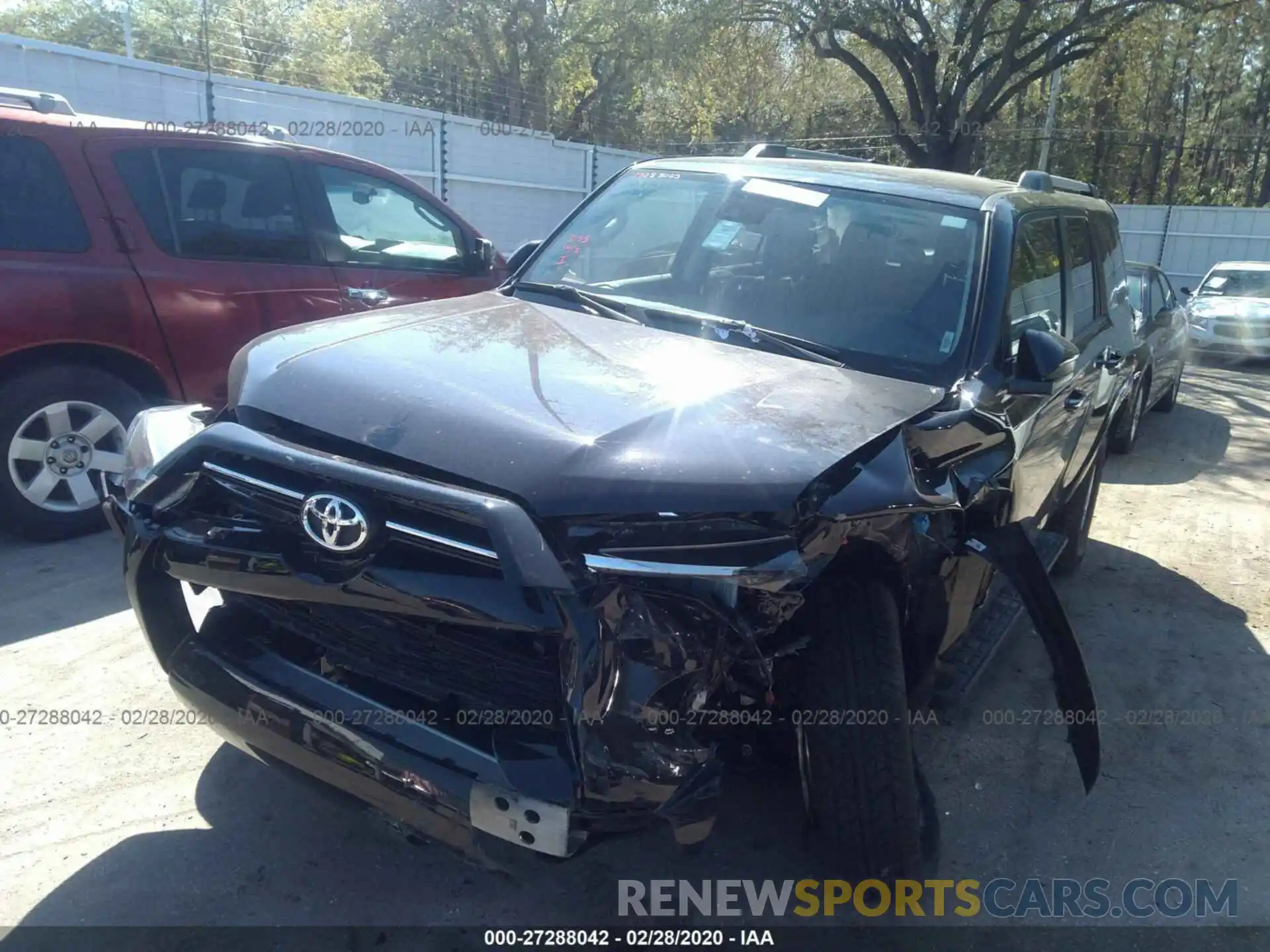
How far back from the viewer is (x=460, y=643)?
2.34 metres

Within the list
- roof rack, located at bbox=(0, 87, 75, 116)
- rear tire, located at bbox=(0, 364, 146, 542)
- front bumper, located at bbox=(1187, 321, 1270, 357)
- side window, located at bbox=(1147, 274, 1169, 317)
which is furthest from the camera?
front bumper, located at bbox=(1187, 321, 1270, 357)

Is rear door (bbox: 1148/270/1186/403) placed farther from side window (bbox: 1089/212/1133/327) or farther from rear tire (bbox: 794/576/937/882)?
rear tire (bbox: 794/576/937/882)

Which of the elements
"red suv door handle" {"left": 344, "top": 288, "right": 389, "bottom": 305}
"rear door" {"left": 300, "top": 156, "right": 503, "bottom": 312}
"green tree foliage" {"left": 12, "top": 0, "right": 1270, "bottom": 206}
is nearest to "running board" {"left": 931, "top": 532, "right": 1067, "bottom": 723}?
"rear door" {"left": 300, "top": 156, "right": 503, "bottom": 312}

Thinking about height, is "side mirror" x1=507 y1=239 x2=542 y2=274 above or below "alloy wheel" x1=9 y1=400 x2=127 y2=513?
above

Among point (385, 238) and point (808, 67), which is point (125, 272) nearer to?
point (385, 238)

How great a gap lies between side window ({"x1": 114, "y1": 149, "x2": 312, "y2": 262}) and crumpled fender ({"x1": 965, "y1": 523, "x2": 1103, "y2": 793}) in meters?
4.03

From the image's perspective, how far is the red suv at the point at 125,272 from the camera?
4566mm

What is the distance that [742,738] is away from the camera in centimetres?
258

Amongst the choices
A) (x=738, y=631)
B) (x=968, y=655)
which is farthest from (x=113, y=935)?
(x=968, y=655)

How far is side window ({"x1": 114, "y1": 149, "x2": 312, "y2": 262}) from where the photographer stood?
495cm

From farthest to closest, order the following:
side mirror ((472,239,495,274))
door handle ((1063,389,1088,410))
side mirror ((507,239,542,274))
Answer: side mirror ((472,239,495,274)) < side mirror ((507,239,542,274)) < door handle ((1063,389,1088,410))

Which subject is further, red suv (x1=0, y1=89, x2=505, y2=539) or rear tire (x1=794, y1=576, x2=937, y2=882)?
red suv (x1=0, y1=89, x2=505, y2=539)

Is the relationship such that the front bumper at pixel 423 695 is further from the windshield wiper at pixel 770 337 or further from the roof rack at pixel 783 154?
the roof rack at pixel 783 154

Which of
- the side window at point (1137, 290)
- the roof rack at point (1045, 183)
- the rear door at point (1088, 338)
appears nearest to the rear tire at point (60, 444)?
the roof rack at point (1045, 183)
